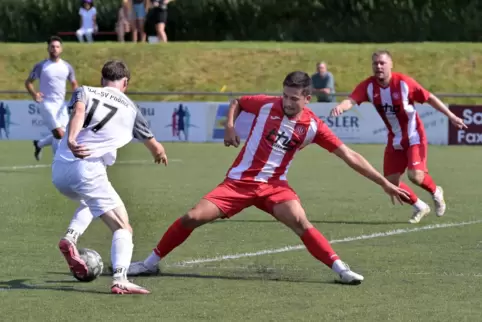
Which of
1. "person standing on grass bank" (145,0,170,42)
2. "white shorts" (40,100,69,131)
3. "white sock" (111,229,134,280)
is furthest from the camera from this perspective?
"person standing on grass bank" (145,0,170,42)

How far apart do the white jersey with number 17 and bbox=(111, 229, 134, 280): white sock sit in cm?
59

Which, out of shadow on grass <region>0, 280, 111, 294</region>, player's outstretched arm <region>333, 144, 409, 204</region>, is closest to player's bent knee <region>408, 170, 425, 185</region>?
player's outstretched arm <region>333, 144, 409, 204</region>

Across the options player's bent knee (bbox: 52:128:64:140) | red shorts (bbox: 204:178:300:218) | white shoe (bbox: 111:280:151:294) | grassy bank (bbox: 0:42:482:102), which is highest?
red shorts (bbox: 204:178:300:218)

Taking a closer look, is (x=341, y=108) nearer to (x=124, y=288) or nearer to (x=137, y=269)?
(x=137, y=269)

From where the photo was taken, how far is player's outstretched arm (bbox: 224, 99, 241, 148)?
358 inches

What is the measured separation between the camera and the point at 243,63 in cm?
3538

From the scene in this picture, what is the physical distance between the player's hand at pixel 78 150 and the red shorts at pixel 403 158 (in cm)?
602

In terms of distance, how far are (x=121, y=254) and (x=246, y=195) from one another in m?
1.24

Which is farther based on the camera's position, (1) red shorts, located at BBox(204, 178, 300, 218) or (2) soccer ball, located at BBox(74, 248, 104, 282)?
(1) red shorts, located at BBox(204, 178, 300, 218)

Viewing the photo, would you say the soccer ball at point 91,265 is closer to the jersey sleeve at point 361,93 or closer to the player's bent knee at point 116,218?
the player's bent knee at point 116,218

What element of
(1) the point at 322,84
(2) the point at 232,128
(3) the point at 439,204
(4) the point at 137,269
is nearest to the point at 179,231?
(4) the point at 137,269

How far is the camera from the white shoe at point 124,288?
8.59 meters

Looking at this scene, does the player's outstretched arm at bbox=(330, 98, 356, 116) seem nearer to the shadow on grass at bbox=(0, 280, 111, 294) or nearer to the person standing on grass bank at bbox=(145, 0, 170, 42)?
the shadow on grass at bbox=(0, 280, 111, 294)

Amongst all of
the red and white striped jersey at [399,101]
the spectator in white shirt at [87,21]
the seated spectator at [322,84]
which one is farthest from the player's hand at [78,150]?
the spectator in white shirt at [87,21]
